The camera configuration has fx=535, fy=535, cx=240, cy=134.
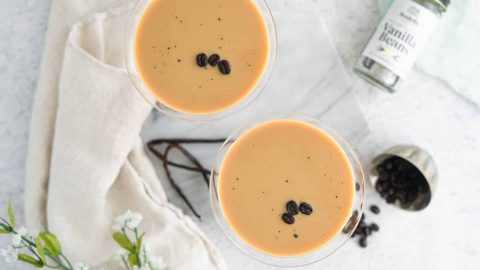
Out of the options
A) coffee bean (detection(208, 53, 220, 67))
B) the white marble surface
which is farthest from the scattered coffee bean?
coffee bean (detection(208, 53, 220, 67))

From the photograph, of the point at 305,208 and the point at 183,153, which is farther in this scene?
the point at 183,153

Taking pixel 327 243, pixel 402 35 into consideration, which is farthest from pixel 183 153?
pixel 402 35

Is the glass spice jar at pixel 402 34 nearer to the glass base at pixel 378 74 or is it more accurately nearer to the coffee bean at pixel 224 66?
the glass base at pixel 378 74

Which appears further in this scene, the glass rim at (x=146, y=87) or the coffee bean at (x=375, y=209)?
the coffee bean at (x=375, y=209)

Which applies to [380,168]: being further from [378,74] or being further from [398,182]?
[378,74]

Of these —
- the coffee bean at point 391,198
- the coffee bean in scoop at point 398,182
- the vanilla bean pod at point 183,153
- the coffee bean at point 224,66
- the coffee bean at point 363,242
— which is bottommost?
the coffee bean at point 363,242

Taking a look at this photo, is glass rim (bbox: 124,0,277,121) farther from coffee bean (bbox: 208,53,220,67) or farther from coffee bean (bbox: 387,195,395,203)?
coffee bean (bbox: 387,195,395,203)

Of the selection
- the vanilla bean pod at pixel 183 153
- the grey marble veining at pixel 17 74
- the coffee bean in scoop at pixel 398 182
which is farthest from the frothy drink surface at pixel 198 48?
the coffee bean in scoop at pixel 398 182
